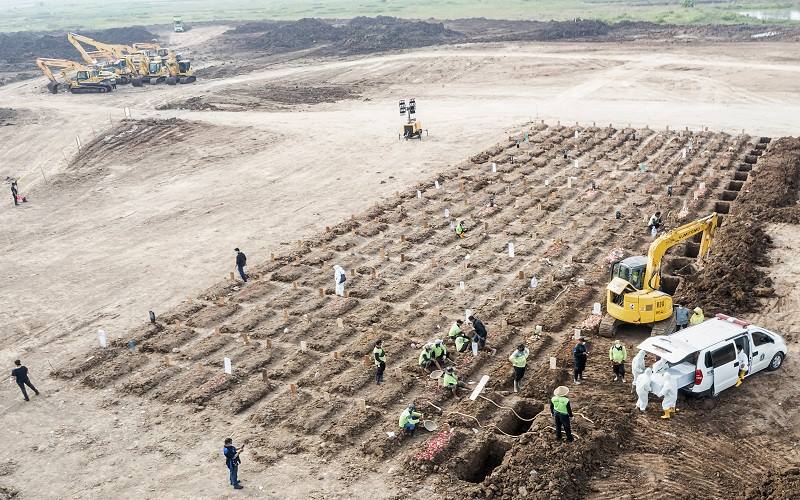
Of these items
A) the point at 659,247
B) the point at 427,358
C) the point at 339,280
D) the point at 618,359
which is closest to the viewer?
the point at 618,359

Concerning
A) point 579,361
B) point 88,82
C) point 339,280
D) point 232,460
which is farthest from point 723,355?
point 88,82

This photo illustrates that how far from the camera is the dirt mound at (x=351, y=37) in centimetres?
7662

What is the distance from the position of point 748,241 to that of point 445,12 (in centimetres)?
9692

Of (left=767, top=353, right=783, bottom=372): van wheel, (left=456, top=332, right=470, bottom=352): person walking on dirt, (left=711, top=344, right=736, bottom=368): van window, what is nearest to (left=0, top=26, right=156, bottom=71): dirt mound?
(left=456, top=332, right=470, bottom=352): person walking on dirt

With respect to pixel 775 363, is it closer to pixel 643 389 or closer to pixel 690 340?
pixel 690 340

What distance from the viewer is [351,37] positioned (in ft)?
266

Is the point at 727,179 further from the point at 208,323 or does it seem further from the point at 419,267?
the point at 208,323

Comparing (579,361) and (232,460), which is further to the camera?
(579,361)

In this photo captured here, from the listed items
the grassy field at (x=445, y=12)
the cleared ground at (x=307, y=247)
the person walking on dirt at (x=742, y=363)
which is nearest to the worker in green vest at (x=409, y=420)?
the cleared ground at (x=307, y=247)

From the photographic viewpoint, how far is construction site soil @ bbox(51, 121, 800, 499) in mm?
13805

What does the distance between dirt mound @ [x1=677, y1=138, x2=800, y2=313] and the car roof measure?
10.7 feet

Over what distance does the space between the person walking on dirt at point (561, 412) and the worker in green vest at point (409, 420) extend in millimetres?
2829

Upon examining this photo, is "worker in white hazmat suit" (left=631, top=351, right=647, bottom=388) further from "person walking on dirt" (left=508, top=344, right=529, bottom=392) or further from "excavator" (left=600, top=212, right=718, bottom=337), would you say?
"excavator" (left=600, top=212, right=718, bottom=337)

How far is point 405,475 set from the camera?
45.8 ft
